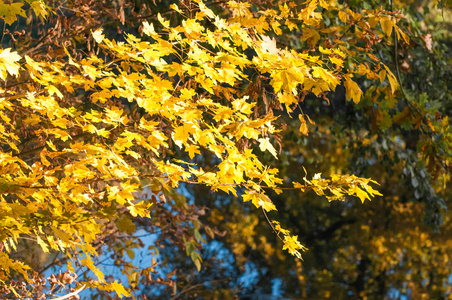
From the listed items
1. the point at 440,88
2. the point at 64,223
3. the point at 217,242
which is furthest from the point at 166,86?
the point at 217,242

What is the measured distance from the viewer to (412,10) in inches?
203

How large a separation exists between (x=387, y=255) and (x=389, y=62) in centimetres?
644

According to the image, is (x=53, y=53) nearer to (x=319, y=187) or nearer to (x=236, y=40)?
(x=236, y=40)

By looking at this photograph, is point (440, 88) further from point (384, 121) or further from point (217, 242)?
point (217, 242)

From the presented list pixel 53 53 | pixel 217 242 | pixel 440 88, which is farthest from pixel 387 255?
pixel 53 53

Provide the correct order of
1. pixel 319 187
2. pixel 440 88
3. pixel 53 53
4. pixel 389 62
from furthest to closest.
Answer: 1. pixel 440 88
2. pixel 389 62
3. pixel 53 53
4. pixel 319 187

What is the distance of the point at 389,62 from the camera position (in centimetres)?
507

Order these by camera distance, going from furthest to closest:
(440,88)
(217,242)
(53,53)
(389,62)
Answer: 1. (217,242)
2. (440,88)
3. (389,62)
4. (53,53)

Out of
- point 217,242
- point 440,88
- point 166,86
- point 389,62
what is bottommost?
point 217,242

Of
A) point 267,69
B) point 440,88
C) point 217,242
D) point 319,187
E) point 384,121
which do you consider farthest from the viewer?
point 217,242

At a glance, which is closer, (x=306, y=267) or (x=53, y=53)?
(x=53, y=53)

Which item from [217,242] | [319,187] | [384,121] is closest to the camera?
[319,187]

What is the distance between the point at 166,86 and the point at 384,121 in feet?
9.96

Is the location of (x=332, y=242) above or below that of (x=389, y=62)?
below
